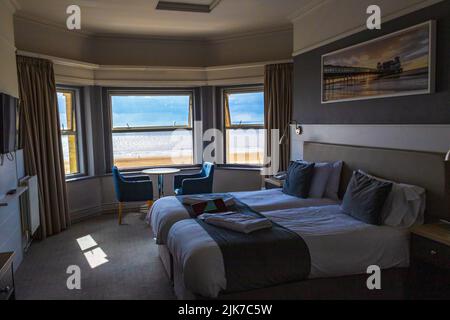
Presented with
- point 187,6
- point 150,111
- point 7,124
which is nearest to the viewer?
point 7,124

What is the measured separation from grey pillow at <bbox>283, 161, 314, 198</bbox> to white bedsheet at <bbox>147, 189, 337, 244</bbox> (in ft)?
0.25

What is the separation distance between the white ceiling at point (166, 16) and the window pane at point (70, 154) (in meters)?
1.70

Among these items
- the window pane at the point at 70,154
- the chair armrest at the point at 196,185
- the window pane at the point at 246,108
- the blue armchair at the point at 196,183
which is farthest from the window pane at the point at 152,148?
the chair armrest at the point at 196,185

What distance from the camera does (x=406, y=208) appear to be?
300cm

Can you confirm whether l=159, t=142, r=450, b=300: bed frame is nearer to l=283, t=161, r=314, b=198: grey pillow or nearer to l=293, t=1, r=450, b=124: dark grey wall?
l=293, t=1, r=450, b=124: dark grey wall

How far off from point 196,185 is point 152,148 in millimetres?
1486

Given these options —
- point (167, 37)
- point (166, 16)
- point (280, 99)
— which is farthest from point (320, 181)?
point (167, 37)

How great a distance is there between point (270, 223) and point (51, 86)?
12.2 ft

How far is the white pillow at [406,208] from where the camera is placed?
2.97 metres

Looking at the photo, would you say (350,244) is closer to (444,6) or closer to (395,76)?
(395,76)

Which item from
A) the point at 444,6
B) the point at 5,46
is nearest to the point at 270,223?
the point at 444,6

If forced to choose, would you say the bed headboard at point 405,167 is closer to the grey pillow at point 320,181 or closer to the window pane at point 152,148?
the grey pillow at point 320,181

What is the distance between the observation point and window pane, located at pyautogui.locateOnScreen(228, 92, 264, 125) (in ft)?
20.5

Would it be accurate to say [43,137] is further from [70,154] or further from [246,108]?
[246,108]
